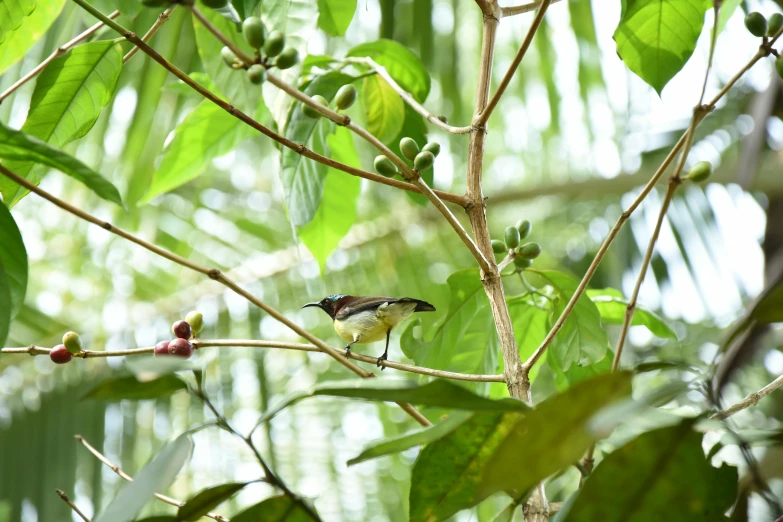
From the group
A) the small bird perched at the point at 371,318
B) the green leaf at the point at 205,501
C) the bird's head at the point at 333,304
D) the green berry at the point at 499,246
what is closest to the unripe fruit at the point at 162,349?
the green leaf at the point at 205,501

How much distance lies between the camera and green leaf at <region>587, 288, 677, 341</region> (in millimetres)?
1826

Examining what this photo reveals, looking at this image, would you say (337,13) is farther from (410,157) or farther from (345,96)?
(410,157)

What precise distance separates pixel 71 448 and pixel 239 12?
373 cm

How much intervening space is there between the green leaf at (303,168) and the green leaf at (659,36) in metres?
0.63

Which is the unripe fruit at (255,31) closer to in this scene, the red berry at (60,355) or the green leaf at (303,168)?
the green leaf at (303,168)

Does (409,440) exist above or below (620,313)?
below

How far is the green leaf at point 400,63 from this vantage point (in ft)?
6.46

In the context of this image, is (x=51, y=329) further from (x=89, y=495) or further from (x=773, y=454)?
(x=773, y=454)

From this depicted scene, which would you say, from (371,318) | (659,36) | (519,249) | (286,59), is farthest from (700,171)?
(371,318)

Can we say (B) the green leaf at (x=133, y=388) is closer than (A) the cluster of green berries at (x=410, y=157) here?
Yes

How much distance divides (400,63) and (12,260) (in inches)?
44.4

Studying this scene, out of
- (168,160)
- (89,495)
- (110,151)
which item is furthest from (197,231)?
(168,160)

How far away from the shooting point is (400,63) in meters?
1.99

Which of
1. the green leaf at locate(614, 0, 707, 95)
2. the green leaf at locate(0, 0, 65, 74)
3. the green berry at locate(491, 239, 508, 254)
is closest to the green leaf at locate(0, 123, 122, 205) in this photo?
the green leaf at locate(0, 0, 65, 74)
